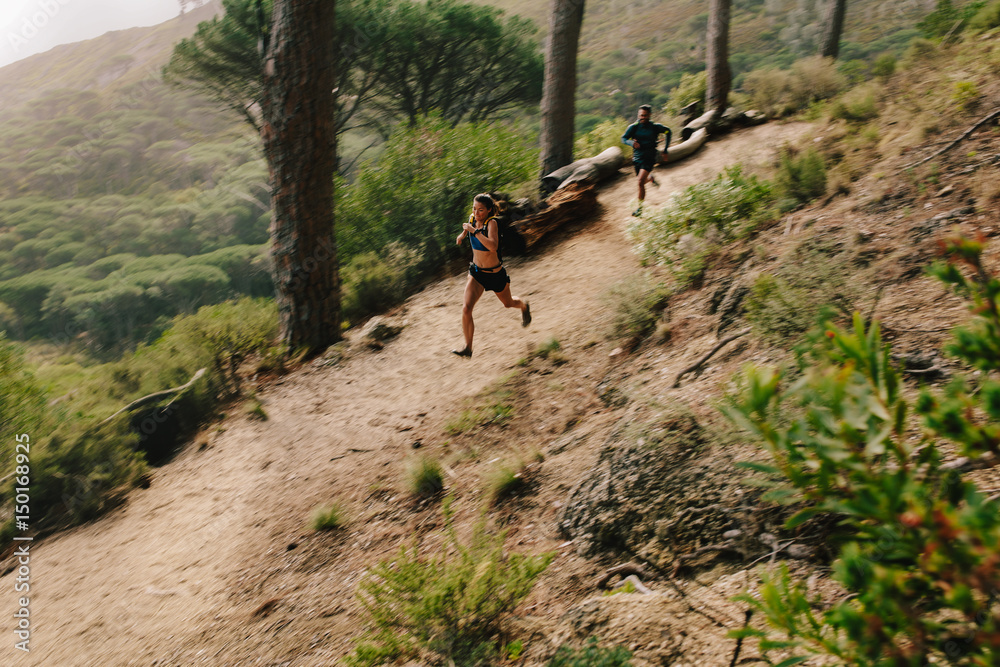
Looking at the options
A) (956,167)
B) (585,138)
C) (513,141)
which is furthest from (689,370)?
(585,138)

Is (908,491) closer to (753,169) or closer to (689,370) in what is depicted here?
(689,370)

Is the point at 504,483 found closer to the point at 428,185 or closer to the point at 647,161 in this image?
the point at 647,161

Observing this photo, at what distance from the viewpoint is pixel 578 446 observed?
161 inches

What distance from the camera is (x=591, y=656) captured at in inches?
88.3

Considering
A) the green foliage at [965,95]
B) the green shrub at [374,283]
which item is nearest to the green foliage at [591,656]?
the green foliage at [965,95]

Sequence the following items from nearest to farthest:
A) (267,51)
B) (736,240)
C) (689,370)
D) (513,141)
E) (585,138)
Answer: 1. (689,370)
2. (736,240)
3. (267,51)
4. (513,141)
5. (585,138)

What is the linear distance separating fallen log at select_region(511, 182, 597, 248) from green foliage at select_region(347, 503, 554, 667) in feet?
21.6

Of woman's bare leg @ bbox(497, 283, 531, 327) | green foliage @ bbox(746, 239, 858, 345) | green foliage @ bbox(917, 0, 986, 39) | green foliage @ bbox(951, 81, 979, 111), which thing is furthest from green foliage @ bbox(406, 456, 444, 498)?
green foliage @ bbox(917, 0, 986, 39)

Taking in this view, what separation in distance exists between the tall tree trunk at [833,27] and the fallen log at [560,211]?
33.0 feet

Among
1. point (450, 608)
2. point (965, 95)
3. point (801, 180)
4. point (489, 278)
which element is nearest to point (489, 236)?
point (489, 278)

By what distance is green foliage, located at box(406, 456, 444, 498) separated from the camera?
454 centimetres

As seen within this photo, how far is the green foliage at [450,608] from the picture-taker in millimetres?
2684

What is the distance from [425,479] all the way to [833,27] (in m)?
16.8

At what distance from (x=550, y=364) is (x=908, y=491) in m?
4.82
